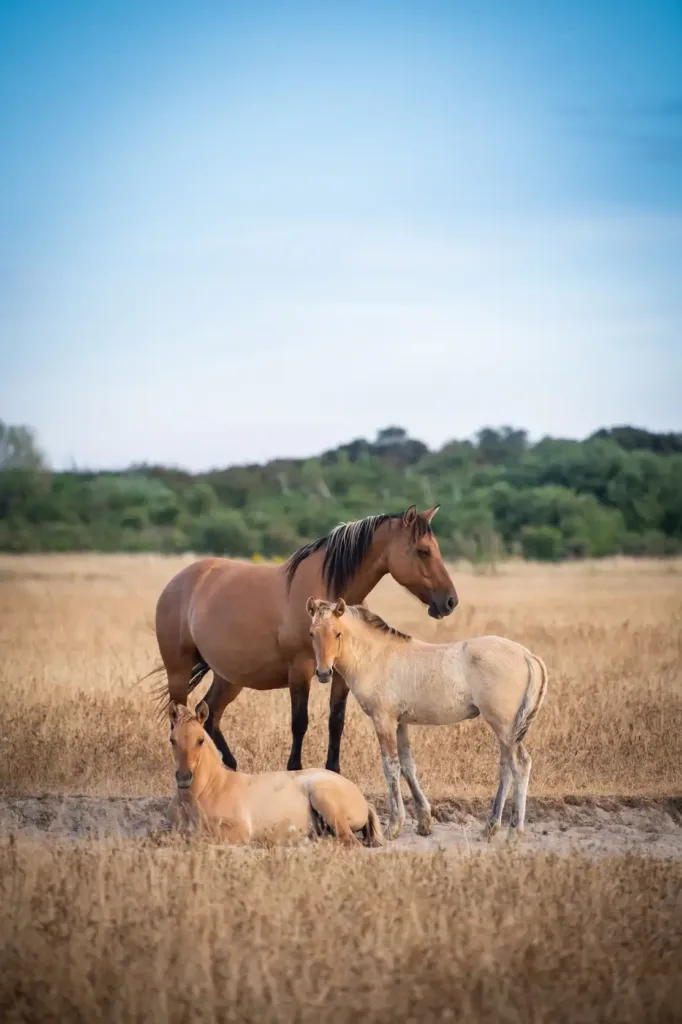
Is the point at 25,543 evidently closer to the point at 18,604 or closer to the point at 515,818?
the point at 18,604

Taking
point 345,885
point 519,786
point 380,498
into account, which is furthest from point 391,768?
point 380,498

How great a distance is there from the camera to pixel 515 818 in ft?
28.4

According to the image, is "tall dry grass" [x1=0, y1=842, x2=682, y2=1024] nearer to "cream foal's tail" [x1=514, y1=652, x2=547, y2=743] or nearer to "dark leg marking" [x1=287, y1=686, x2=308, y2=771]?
"cream foal's tail" [x1=514, y1=652, x2=547, y2=743]

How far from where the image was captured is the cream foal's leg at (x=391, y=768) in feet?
28.6

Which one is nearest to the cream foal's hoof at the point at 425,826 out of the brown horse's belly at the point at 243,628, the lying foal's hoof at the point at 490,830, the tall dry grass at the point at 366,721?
the lying foal's hoof at the point at 490,830

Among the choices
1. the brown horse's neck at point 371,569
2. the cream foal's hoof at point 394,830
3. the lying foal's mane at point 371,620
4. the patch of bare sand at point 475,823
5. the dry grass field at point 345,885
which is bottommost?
the patch of bare sand at point 475,823

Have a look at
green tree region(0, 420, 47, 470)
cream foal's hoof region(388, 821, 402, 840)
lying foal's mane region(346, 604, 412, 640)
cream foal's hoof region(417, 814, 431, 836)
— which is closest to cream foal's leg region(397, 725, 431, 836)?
cream foal's hoof region(417, 814, 431, 836)

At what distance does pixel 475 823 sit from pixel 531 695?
1558mm

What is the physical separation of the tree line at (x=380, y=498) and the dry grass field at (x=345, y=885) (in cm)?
3337

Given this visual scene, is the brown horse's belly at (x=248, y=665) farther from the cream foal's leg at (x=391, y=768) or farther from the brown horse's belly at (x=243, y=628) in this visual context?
the cream foal's leg at (x=391, y=768)

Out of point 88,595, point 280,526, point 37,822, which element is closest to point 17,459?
point 280,526

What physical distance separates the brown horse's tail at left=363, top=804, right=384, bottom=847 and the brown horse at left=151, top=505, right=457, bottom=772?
38.6 inches

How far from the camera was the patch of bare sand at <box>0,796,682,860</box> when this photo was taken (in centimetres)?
885

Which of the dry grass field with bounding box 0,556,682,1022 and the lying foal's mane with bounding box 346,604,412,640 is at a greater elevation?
the lying foal's mane with bounding box 346,604,412,640
